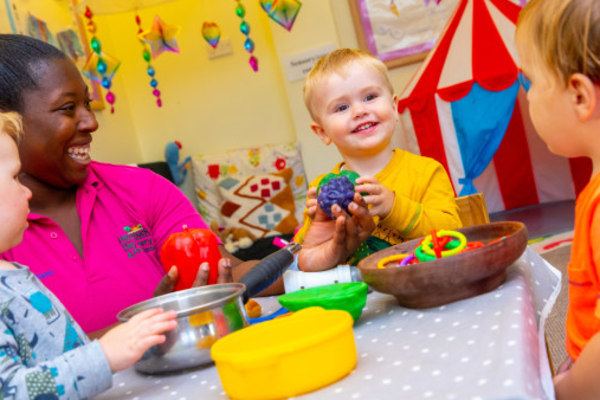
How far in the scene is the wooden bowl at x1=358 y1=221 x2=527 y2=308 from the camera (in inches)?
26.6

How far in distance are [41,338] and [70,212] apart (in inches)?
24.0

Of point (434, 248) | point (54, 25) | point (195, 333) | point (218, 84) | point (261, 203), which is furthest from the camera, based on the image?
point (218, 84)

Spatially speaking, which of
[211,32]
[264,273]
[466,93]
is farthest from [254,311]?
[211,32]

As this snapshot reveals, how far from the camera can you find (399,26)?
11.5ft

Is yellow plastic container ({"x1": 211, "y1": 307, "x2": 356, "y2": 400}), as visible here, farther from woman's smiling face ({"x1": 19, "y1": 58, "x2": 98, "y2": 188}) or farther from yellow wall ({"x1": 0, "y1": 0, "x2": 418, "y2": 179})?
yellow wall ({"x1": 0, "y1": 0, "x2": 418, "y2": 179})

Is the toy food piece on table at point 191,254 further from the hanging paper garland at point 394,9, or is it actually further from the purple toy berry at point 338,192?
the hanging paper garland at point 394,9

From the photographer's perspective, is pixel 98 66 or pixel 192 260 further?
pixel 98 66

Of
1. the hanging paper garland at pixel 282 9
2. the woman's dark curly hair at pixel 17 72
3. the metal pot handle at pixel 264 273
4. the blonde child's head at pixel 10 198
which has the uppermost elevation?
the hanging paper garland at pixel 282 9

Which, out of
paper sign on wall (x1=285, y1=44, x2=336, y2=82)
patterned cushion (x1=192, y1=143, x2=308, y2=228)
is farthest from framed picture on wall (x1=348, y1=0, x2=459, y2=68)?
patterned cushion (x1=192, y1=143, x2=308, y2=228)

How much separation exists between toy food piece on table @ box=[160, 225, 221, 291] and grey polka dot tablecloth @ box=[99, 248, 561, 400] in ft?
0.63

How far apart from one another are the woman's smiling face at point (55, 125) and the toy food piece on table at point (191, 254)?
1.37 ft

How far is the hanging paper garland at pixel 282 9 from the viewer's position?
311 cm

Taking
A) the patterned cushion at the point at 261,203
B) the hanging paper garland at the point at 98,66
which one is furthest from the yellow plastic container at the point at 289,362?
the patterned cushion at the point at 261,203

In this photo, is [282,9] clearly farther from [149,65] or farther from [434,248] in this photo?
[434,248]
